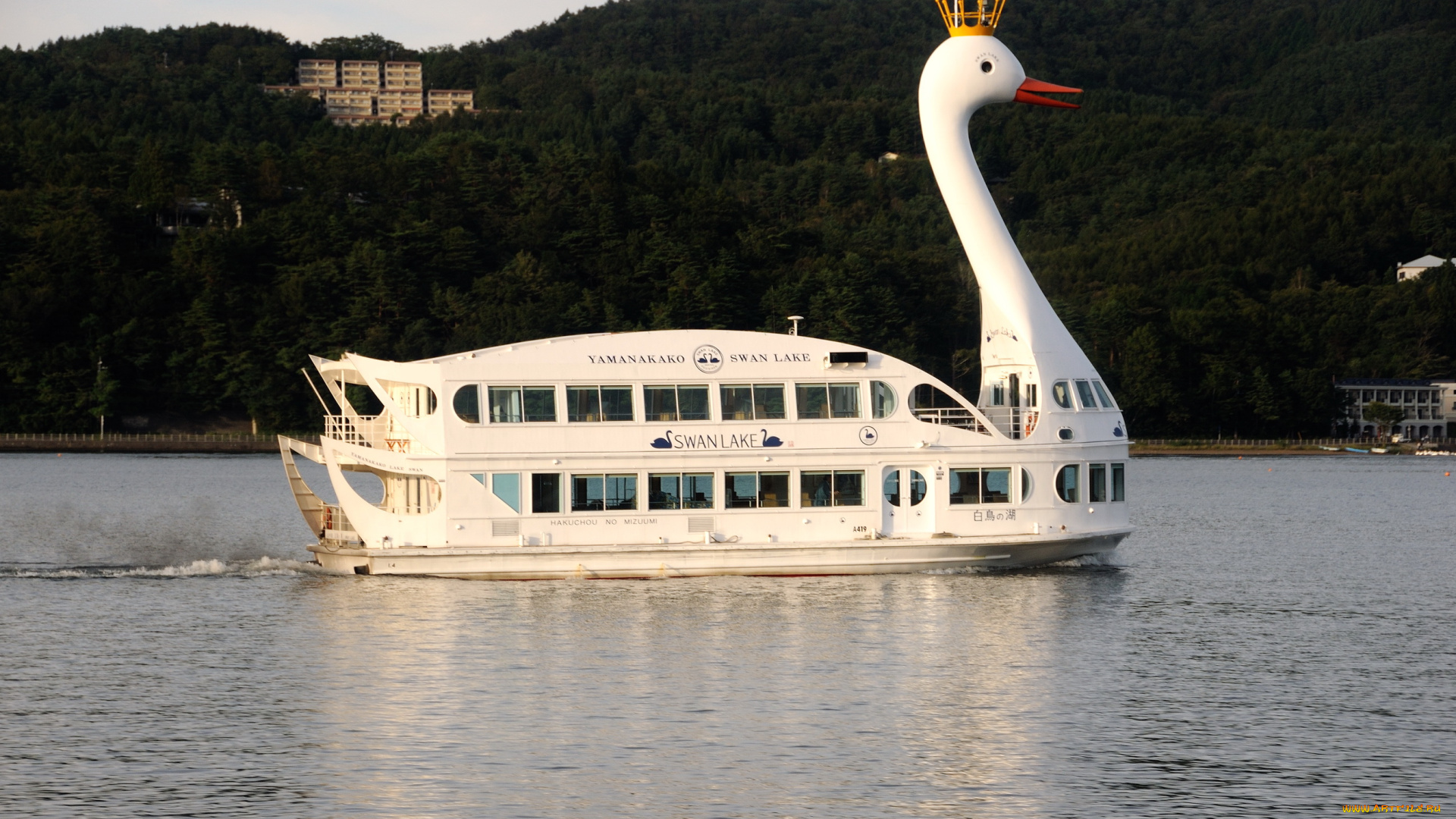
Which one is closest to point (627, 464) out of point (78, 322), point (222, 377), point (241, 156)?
point (222, 377)

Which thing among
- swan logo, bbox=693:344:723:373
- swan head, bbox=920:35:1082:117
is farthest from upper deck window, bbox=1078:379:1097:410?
swan logo, bbox=693:344:723:373

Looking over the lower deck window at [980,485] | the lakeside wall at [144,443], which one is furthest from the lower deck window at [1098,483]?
the lakeside wall at [144,443]

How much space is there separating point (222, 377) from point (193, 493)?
45137 millimetres

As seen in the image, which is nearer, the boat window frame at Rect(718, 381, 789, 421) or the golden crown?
the boat window frame at Rect(718, 381, 789, 421)

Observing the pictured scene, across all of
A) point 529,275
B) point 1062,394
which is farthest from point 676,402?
point 529,275

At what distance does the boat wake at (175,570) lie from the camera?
117 ft

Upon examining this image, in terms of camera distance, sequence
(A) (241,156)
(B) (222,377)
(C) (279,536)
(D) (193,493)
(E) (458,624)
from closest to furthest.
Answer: (E) (458,624) → (C) (279,536) → (D) (193,493) → (B) (222,377) → (A) (241,156)

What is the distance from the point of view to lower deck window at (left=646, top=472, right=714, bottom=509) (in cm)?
3172

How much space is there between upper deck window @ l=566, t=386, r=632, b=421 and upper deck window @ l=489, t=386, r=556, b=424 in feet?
1.18

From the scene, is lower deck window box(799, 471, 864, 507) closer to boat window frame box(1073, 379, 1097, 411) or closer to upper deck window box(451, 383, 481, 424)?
boat window frame box(1073, 379, 1097, 411)

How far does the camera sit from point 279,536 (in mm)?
46219

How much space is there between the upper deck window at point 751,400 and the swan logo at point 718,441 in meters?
0.36

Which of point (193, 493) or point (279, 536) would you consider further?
point (193, 493)

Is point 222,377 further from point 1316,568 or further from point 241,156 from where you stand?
point 1316,568
